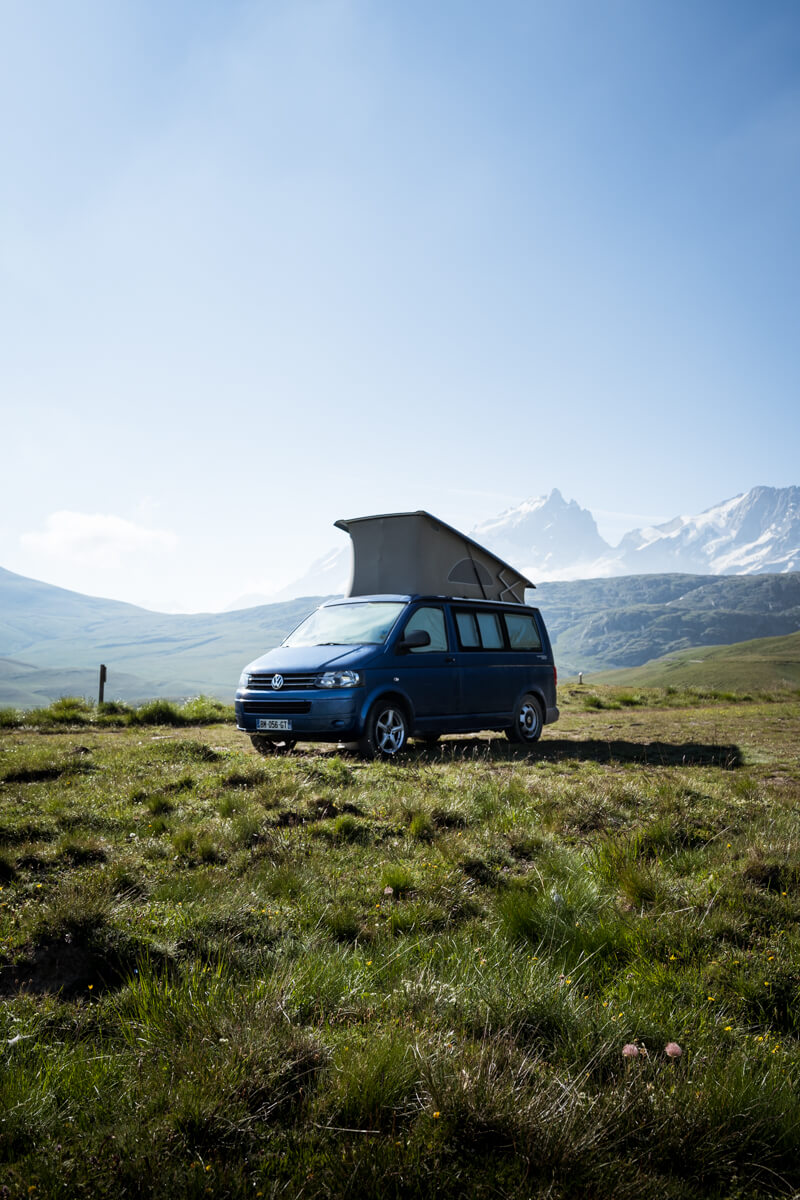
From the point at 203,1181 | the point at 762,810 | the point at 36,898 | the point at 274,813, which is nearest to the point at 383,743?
the point at 274,813

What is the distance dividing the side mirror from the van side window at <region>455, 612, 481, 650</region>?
4.11 ft

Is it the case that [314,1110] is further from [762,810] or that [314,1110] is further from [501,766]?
[501,766]

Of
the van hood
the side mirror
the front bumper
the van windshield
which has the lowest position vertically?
the front bumper

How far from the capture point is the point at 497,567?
1623 cm

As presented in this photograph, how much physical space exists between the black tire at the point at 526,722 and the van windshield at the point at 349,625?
305 centimetres

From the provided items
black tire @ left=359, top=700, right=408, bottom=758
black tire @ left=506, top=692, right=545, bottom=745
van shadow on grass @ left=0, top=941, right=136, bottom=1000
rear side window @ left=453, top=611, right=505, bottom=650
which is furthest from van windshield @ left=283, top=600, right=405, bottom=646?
van shadow on grass @ left=0, top=941, right=136, bottom=1000

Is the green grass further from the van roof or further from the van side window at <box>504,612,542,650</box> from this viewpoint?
the van side window at <box>504,612,542,650</box>

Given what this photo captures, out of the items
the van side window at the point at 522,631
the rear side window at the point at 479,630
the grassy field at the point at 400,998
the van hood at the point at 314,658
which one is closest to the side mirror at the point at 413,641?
the van hood at the point at 314,658

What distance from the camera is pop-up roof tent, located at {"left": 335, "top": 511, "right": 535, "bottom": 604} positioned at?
14.2 m

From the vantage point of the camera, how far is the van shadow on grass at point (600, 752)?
973cm

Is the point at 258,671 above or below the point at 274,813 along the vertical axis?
above

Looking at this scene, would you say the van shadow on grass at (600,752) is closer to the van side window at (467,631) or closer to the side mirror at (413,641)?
the side mirror at (413,641)

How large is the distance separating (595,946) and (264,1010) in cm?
157

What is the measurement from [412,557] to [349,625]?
3383 mm
